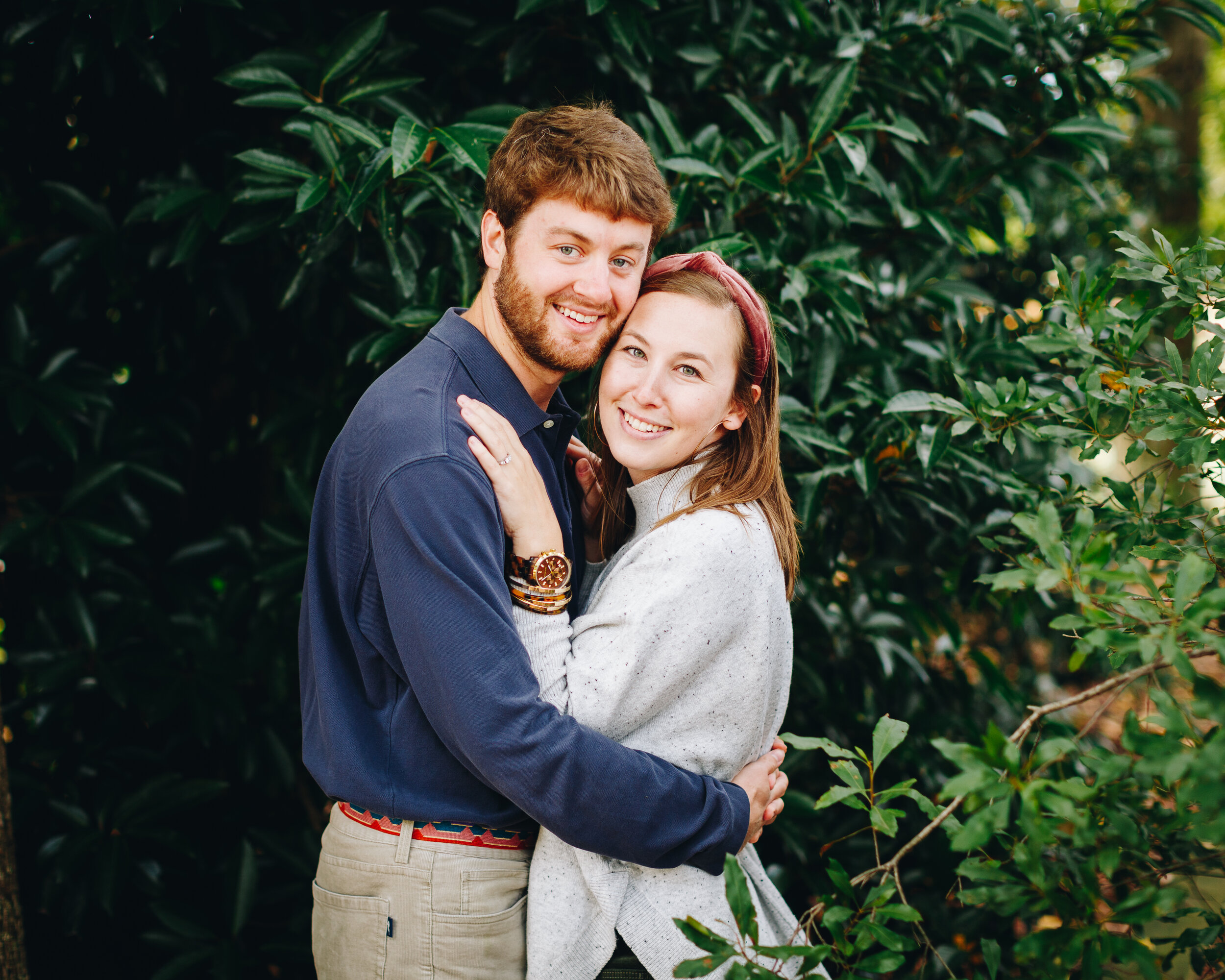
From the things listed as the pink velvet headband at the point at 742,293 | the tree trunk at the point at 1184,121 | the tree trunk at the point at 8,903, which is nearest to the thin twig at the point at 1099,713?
the pink velvet headband at the point at 742,293

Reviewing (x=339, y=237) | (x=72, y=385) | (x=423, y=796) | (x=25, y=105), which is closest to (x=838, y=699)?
(x=423, y=796)

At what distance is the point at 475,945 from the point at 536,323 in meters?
1.09

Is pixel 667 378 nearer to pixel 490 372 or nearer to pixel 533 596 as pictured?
pixel 490 372

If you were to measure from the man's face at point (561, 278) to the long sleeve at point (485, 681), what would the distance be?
36 centimetres

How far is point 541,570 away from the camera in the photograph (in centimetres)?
147

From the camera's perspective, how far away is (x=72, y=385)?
2336mm

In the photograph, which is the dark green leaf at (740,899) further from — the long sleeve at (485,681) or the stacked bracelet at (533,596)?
the stacked bracelet at (533,596)

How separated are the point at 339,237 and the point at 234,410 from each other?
3.27ft

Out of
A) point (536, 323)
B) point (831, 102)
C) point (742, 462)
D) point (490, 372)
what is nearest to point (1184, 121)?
point (831, 102)

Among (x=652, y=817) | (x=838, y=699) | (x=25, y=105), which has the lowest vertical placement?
(x=838, y=699)

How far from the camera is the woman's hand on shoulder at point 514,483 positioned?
1.45 meters

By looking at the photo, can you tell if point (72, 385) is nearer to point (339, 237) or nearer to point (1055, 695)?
point (339, 237)

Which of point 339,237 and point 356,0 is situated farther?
point 356,0

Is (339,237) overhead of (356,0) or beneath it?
beneath
